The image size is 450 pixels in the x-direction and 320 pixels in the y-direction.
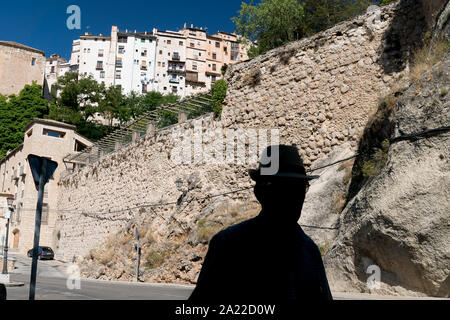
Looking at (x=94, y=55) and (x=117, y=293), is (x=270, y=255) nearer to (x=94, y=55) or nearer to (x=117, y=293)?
(x=117, y=293)

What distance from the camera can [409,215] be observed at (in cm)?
721

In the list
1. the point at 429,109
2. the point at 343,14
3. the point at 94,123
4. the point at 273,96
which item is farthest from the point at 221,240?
the point at 94,123

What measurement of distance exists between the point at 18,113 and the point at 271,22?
33.9 metres

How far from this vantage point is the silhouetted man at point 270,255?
167 cm

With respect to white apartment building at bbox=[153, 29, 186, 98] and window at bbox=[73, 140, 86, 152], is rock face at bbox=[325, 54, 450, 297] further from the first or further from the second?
white apartment building at bbox=[153, 29, 186, 98]

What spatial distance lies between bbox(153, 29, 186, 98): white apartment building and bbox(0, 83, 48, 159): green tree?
24146 mm

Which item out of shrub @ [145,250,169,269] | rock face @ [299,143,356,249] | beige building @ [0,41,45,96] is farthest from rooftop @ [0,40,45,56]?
rock face @ [299,143,356,249]

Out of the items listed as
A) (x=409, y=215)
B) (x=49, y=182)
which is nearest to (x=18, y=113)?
(x=49, y=182)

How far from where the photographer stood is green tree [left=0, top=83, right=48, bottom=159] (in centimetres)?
5103

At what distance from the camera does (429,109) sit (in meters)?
7.63

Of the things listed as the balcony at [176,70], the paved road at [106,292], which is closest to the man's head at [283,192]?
the paved road at [106,292]

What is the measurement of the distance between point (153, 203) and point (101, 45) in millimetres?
62472
